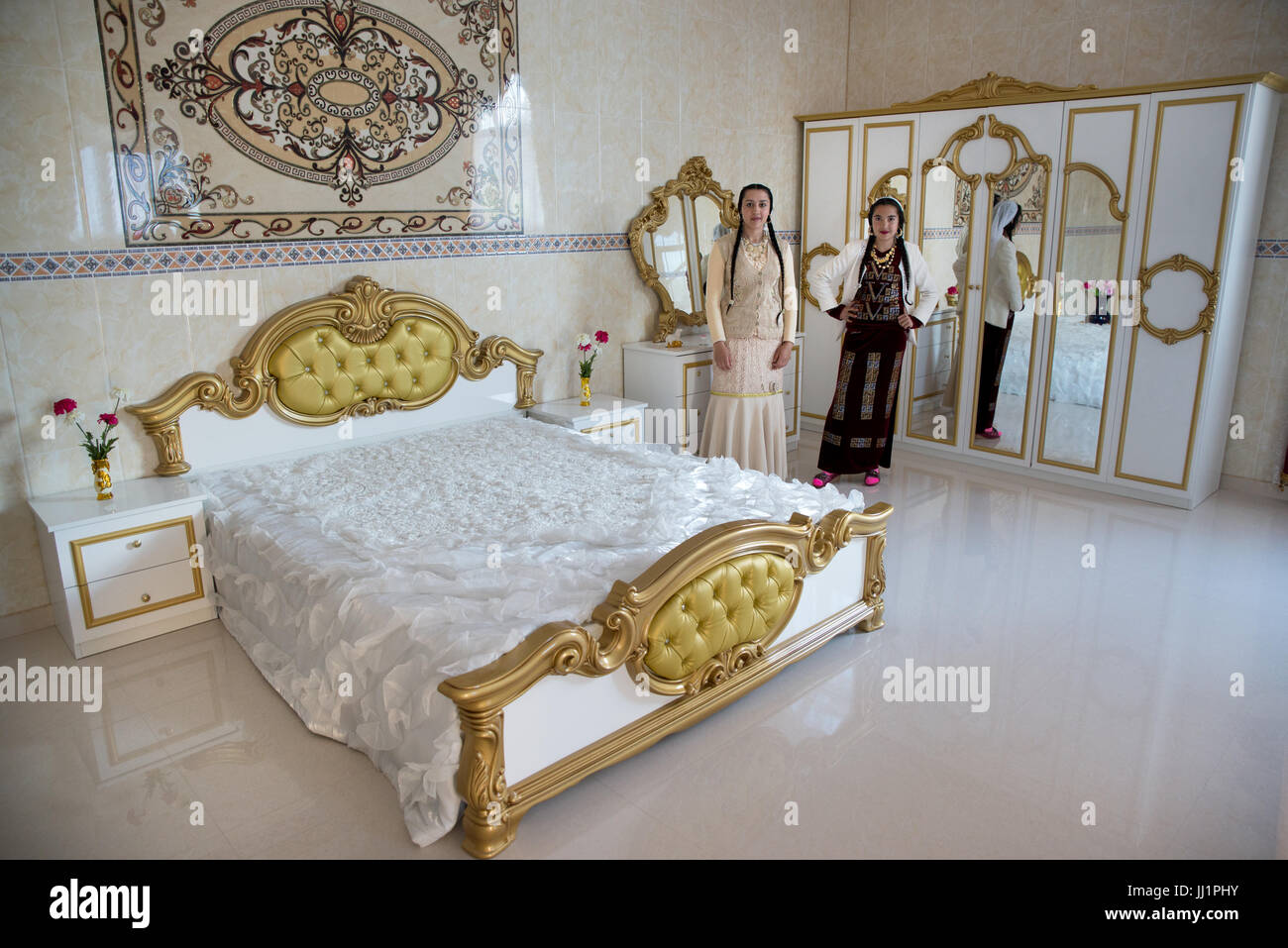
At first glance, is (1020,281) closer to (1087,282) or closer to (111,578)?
(1087,282)

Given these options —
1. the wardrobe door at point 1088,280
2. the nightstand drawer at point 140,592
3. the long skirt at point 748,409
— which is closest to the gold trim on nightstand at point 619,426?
the long skirt at point 748,409

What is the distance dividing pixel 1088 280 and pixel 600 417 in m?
2.81

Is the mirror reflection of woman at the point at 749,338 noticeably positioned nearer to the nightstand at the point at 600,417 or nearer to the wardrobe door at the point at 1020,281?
the nightstand at the point at 600,417

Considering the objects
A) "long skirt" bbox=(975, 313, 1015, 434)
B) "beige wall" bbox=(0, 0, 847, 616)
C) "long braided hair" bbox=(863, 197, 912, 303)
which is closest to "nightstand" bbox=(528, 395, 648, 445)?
"beige wall" bbox=(0, 0, 847, 616)

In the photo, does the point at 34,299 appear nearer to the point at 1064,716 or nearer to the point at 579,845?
the point at 579,845

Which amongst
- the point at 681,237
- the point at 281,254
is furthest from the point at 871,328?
the point at 281,254

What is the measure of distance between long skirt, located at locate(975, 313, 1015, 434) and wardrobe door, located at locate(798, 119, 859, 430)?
103 cm

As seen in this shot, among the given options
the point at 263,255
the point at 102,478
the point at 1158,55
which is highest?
the point at 1158,55

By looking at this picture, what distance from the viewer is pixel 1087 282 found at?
489cm

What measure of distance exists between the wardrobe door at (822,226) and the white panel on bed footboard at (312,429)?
233 cm

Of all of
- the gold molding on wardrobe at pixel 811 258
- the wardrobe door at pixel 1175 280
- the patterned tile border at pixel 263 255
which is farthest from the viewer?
the gold molding on wardrobe at pixel 811 258

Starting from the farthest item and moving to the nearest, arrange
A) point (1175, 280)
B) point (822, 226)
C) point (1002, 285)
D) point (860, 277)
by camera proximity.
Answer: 1. point (822, 226)
2. point (1002, 285)
3. point (860, 277)
4. point (1175, 280)

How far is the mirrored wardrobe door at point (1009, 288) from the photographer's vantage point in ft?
16.5

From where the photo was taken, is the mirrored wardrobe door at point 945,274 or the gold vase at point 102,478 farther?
the mirrored wardrobe door at point 945,274
